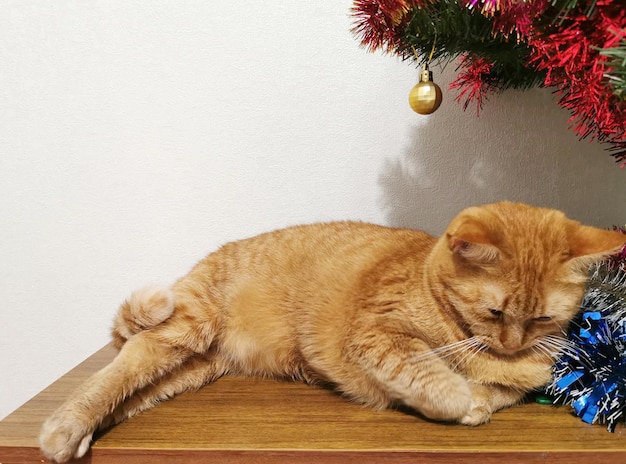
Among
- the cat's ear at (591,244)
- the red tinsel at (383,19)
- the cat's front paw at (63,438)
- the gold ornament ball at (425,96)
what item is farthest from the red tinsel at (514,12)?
the cat's front paw at (63,438)

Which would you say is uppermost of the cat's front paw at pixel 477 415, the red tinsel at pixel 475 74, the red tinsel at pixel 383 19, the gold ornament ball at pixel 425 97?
the red tinsel at pixel 383 19

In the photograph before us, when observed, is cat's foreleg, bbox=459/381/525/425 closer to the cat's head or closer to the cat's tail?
the cat's head

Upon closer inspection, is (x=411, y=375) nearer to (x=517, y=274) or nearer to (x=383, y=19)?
(x=517, y=274)

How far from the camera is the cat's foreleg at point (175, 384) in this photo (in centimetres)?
95

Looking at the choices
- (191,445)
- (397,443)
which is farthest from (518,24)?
(191,445)

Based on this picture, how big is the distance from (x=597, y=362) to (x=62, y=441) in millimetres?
869

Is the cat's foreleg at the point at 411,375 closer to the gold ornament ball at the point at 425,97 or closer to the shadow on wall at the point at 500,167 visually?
the gold ornament ball at the point at 425,97

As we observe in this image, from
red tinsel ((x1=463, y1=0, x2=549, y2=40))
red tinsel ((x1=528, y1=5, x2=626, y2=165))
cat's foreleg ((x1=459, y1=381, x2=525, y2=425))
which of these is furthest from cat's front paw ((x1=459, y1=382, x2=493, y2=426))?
red tinsel ((x1=463, y1=0, x2=549, y2=40))

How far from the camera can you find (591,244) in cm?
84

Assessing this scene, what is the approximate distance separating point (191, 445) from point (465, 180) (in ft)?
3.40

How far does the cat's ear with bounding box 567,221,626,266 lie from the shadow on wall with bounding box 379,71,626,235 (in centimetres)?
61

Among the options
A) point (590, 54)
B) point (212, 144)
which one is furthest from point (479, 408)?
point (212, 144)

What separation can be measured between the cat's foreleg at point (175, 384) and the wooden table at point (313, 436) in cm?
2

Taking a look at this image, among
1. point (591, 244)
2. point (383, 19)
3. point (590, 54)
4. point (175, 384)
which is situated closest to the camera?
point (590, 54)
